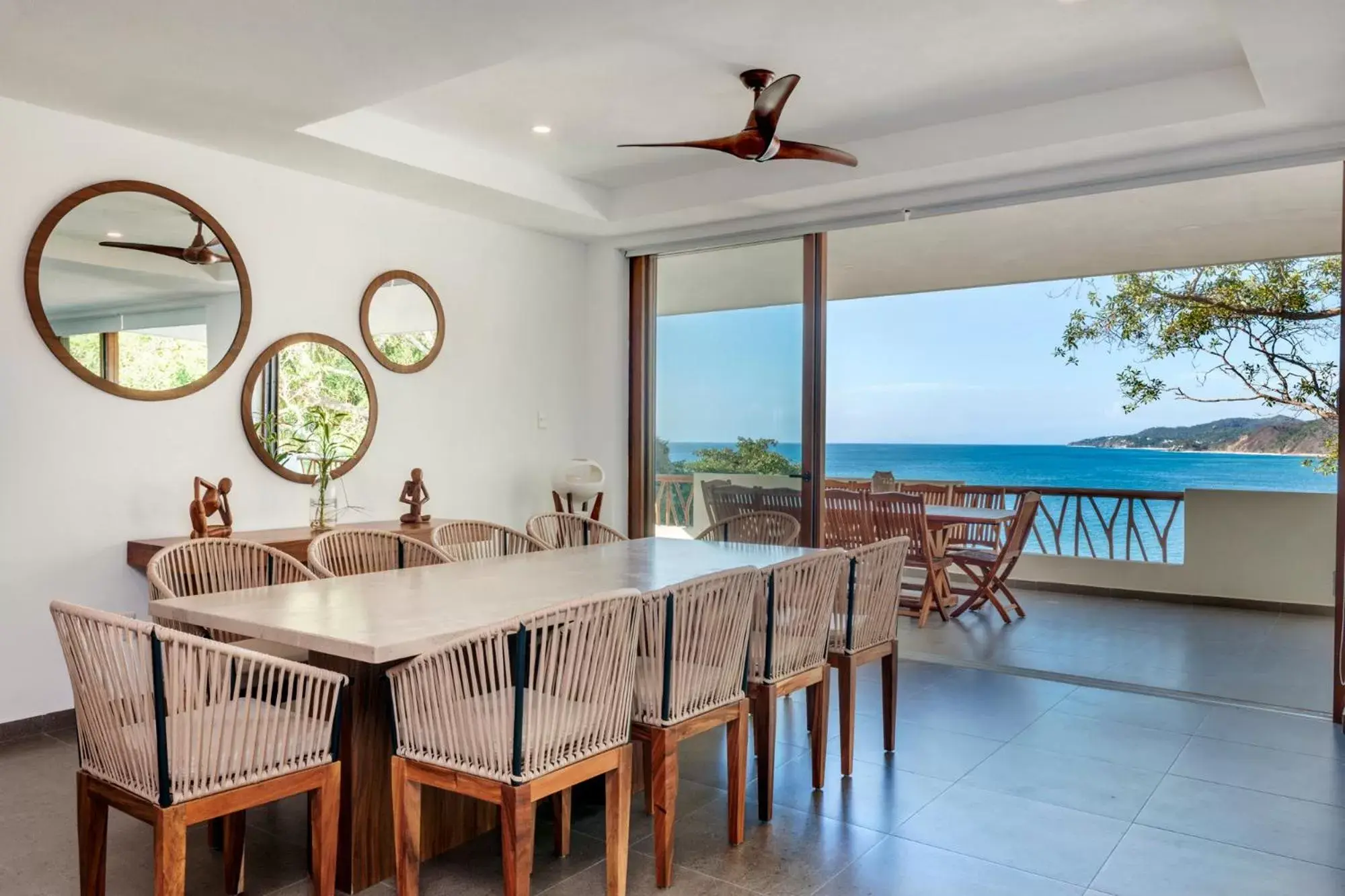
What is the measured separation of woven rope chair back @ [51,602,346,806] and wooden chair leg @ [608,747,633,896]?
0.70 metres

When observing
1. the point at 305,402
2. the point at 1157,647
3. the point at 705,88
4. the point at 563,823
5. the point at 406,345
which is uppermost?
the point at 705,88

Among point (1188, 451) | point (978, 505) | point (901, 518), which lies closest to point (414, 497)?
point (901, 518)

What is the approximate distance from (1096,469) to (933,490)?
8.84m

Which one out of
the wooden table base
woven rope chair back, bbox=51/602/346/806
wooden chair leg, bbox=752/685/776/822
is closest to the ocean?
wooden chair leg, bbox=752/685/776/822

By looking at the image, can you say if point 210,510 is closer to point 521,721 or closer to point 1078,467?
point 521,721

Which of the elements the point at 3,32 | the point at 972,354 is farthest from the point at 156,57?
the point at 972,354

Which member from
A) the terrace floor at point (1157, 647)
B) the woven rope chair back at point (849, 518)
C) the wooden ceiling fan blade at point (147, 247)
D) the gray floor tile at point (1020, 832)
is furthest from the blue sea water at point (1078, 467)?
the wooden ceiling fan blade at point (147, 247)

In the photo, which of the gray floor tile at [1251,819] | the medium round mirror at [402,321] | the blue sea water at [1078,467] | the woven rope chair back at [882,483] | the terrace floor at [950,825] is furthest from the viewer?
the blue sea water at [1078,467]

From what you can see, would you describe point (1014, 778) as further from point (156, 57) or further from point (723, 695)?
point (156, 57)

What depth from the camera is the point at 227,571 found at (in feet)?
9.95

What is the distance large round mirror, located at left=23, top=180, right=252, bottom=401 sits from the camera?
3.71 metres

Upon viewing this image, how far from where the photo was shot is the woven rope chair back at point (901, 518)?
617 cm

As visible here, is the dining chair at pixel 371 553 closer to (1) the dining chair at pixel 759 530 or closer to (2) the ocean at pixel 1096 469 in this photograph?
(1) the dining chair at pixel 759 530

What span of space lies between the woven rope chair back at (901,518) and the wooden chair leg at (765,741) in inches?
137
